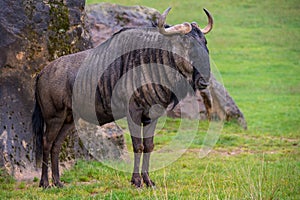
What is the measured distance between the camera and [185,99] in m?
16.4

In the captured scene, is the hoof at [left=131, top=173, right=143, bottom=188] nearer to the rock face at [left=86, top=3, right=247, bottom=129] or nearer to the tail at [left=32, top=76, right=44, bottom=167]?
the tail at [left=32, top=76, right=44, bottom=167]

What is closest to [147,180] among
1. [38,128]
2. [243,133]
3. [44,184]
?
[44,184]

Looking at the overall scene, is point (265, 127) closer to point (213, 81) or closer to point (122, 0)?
point (213, 81)

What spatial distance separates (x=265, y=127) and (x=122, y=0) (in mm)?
22132

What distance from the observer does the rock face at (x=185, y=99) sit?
16.4 metres

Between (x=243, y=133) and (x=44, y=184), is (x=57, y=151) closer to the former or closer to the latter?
(x=44, y=184)

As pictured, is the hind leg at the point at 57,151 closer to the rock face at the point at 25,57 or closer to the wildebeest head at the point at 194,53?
the rock face at the point at 25,57

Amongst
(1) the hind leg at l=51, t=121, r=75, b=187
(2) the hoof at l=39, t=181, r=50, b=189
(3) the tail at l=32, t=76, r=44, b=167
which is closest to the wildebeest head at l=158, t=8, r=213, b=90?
(1) the hind leg at l=51, t=121, r=75, b=187

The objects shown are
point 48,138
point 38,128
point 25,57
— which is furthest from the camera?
point 25,57

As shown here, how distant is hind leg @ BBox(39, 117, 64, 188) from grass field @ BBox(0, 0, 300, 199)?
207 mm

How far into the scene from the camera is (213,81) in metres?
16.9

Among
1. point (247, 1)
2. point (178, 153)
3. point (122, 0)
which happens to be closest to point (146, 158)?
point (178, 153)

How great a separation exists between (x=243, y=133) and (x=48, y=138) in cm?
741

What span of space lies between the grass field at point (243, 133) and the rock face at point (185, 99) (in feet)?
1.36
